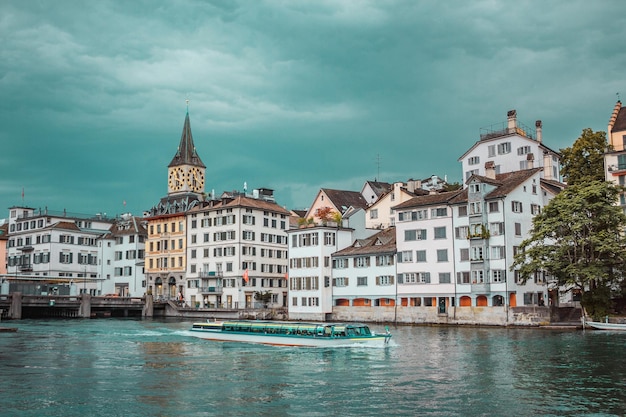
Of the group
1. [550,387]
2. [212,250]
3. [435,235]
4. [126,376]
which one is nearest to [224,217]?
[212,250]

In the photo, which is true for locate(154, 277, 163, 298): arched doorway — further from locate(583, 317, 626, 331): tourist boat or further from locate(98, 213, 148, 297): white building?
locate(583, 317, 626, 331): tourist boat

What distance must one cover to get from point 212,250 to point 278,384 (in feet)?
264

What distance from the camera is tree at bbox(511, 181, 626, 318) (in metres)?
66.8

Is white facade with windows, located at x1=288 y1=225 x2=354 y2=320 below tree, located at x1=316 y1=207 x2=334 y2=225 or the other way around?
below

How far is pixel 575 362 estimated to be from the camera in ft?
140

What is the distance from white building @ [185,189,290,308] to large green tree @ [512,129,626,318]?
4958 centimetres

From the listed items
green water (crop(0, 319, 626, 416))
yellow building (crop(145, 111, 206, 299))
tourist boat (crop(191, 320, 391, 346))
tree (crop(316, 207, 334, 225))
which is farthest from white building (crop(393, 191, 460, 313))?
yellow building (crop(145, 111, 206, 299))

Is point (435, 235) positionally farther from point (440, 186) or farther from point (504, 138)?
point (440, 186)

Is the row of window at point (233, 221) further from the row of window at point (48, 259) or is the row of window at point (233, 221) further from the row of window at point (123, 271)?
the row of window at point (48, 259)

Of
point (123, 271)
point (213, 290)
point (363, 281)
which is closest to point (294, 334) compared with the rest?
point (363, 281)

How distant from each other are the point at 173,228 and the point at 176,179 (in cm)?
1415

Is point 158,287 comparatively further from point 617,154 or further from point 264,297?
point 617,154

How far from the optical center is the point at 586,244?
6838 cm

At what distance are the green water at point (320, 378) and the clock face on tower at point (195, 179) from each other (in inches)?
2919
